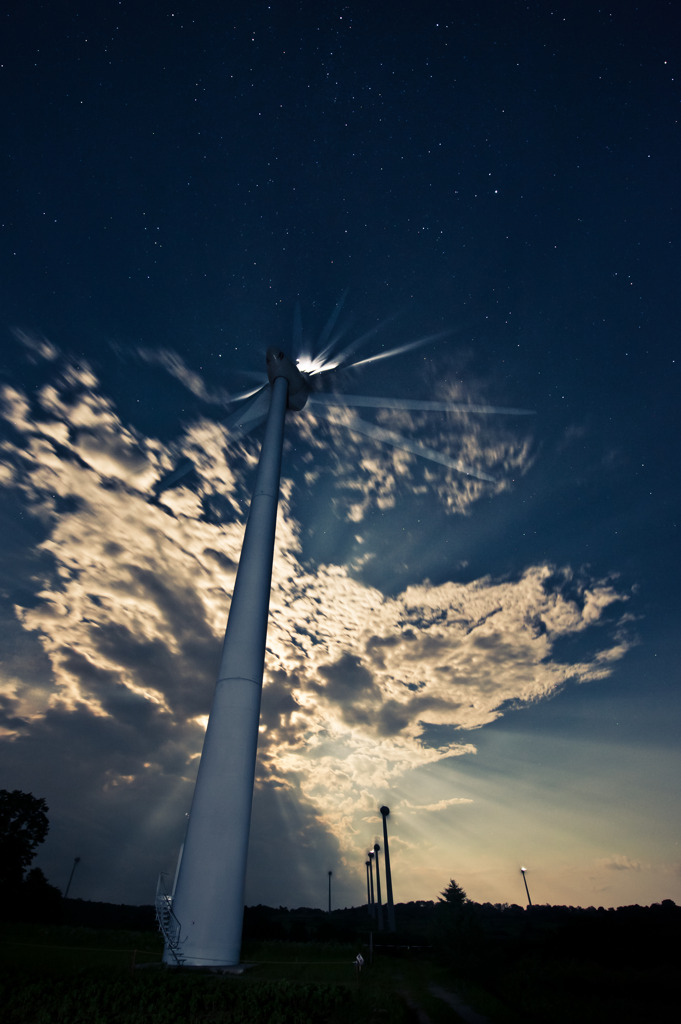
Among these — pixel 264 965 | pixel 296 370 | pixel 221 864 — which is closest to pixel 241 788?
pixel 221 864

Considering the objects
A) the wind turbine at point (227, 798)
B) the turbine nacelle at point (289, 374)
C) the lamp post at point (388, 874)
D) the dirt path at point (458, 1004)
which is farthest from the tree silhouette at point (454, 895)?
the lamp post at point (388, 874)

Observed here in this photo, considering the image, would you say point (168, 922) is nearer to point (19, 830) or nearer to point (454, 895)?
point (454, 895)

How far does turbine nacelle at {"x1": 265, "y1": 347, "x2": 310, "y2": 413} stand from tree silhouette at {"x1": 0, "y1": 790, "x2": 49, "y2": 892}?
69.7 meters

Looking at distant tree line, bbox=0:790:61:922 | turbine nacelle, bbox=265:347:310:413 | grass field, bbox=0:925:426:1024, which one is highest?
turbine nacelle, bbox=265:347:310:413

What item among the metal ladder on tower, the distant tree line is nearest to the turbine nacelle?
the metal ladder on tower

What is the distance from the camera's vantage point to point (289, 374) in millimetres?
34781

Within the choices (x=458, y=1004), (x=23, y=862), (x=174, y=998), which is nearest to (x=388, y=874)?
(x=23, y=862)

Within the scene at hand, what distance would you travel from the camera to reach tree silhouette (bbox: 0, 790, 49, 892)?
62.1m

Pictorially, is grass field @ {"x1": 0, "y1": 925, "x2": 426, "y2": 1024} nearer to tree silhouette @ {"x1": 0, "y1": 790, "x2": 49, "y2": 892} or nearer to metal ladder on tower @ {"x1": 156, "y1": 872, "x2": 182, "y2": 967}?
metal ladder on tower @ {"x1": 156, "y1": 872, "x2": 182, "y2": 967}

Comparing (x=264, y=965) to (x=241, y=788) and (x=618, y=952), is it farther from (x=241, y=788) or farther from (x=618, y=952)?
(x=618, y=952)

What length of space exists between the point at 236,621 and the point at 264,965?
46.9 ft

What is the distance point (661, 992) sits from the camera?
2166 cm

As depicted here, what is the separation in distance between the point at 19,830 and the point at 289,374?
240ft

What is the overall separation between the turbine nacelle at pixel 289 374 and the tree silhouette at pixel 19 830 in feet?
229
